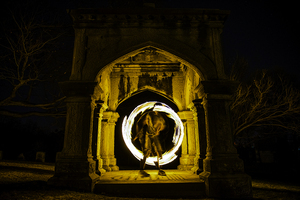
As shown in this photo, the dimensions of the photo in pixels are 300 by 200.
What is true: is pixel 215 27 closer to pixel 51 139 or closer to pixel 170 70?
pixel 170 70

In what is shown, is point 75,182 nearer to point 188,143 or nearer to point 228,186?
point 228,186

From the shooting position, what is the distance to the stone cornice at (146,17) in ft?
21.9

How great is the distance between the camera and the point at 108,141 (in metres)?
9.01

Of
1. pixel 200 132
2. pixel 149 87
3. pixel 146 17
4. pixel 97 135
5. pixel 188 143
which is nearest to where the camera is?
pixel 146 17

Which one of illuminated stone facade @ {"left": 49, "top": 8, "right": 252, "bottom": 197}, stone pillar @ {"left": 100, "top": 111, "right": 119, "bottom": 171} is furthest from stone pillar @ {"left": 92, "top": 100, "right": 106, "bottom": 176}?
stone pillar @ {"left": 100, "top": 111, "right": 119, "bottom": 171}

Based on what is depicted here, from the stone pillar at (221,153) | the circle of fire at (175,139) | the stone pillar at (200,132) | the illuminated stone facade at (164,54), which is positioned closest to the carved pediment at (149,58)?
the illuminated stone facade at (164,54)

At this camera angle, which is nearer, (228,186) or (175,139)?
(228,186)

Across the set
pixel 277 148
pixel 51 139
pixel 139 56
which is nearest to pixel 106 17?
pixel 139 56

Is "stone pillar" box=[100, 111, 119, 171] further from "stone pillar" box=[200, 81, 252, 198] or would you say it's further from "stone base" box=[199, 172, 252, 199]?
"stone base" box=[199, 172, 252, 199]

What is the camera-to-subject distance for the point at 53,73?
431 inches

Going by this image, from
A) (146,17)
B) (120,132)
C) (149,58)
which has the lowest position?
(120,132)

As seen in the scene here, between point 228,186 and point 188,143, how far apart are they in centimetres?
365

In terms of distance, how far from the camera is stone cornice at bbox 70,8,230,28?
6.67m

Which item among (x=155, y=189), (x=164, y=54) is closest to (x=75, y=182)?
(x=155, y=189)
